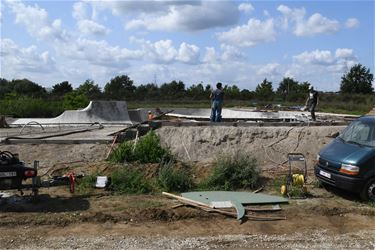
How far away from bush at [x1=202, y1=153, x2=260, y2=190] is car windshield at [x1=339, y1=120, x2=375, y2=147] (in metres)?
2.16

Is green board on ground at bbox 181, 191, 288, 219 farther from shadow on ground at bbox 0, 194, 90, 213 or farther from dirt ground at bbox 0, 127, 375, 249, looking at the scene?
shadow on ground at bbox 0, 194, 90, 213

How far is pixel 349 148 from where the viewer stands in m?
9.70

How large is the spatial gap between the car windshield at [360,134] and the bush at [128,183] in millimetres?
4532

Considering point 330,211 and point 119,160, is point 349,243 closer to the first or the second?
point 330,211

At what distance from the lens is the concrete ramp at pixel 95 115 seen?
2591 centimetres

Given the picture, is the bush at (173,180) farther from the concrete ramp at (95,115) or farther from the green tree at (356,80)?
the green tree at (356,80)

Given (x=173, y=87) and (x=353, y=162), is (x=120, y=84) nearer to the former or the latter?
(x=173, y=87)

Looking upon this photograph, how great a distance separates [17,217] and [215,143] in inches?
295

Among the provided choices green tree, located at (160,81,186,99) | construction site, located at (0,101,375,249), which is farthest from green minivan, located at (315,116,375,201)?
green tree, located at (160,81,186,99)

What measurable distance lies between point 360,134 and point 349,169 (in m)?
1.17

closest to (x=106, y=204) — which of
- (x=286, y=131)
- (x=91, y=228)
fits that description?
(x=91, y=228)

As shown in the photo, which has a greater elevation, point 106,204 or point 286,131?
point 286,131

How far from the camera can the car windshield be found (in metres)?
9.67

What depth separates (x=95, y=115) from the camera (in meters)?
26.6
